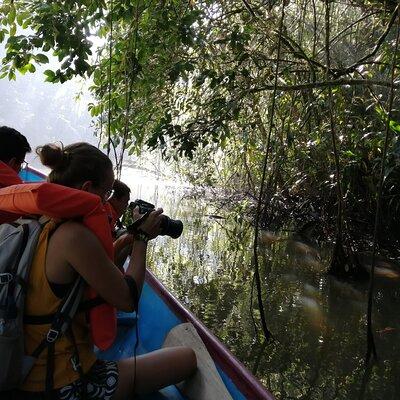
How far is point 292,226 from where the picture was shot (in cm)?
820

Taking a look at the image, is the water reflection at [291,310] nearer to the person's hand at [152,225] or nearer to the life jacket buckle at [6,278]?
the person's hand at [152,225]

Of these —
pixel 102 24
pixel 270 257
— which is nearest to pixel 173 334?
pixel 102 24

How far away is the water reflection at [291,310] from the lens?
293cm

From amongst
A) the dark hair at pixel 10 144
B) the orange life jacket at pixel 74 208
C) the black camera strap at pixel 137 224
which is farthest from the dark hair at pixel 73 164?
the dark hair at pixel 10 144

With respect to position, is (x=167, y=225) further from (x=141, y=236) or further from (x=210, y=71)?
(x=210, y=71)

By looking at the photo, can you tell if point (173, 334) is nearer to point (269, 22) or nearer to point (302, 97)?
point (269, 22)

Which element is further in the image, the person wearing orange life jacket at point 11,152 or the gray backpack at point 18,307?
the person wearing orange life jacket at point 11,152

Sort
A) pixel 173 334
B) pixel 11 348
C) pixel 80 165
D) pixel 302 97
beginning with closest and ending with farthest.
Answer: pixel 11 348, pixel 80 165, pixel 173 334, pixel 302 97

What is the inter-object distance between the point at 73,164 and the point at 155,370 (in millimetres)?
815

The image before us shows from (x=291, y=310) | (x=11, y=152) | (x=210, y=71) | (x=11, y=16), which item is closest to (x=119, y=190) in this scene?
(x=11, y=152)

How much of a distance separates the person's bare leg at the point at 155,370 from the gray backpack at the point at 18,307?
1.17 ft

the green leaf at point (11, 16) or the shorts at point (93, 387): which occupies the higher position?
the green leaf at point (11, 16)

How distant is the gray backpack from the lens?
1.23 m

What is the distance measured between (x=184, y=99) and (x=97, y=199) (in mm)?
4378
